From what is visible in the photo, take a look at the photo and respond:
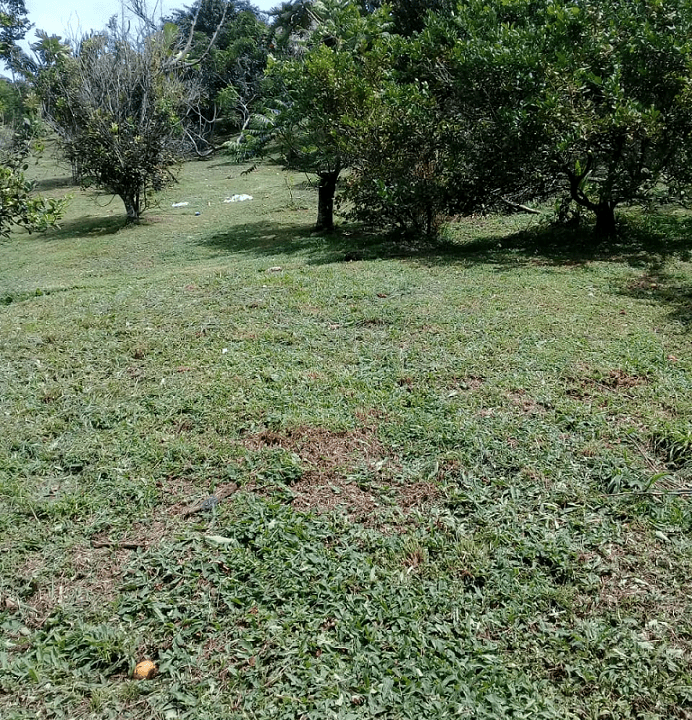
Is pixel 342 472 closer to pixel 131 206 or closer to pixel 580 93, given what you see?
pixel 580 93

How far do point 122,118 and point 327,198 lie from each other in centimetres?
642

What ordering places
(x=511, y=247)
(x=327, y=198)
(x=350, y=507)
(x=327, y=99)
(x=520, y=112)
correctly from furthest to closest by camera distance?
(x=327, y=198) → (x=327, y=99) → (x=511, y=247) → (x=520, y=112) → (x=350, y=507)

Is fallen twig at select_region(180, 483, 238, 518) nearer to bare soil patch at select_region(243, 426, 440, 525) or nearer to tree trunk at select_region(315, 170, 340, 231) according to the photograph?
bare soil patch at select_region(243, 426, 440, 525)

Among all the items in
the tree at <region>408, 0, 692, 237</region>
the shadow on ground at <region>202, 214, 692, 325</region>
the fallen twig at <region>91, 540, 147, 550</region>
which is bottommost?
the fallen twig at <region>91, 540, 147, 550</region>

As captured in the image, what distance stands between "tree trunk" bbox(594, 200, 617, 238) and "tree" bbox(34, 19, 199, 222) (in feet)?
36.1

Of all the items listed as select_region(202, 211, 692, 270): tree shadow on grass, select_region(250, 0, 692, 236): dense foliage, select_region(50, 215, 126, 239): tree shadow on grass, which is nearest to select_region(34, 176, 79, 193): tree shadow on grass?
select_region(50, 215, 126, 239): tree shadow on grass

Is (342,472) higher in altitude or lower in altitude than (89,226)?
lower

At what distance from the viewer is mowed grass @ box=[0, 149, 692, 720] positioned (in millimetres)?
2008

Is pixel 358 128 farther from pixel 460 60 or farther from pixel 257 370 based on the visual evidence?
pixel 257 370

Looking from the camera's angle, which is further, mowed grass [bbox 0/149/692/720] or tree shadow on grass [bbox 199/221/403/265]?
tree shadow on grass [bbox 199/221/403/265]

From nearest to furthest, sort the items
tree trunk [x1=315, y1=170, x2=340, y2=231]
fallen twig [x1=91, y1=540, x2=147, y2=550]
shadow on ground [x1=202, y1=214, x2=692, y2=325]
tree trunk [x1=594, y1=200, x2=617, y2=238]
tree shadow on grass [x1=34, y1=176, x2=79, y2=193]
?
fallen twig [x1=91, y1=540, x2=147, y2=550], shadow on ground [x1=202, y1=214, x2=692, y2=325], tree trunk [x1=594, y1=200, x2=617, y2=238], tree trunk [x1=315, y1=170, x2=340, y2=231], tree shadow on grass [x1=34, y1=176, x2=79, y2=193]

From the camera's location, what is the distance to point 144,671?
6.69 feet

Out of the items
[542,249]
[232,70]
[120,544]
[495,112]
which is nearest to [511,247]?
[542,249]

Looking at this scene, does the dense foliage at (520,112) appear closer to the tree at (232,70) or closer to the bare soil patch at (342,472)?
the bare soil patch at (342,472)
